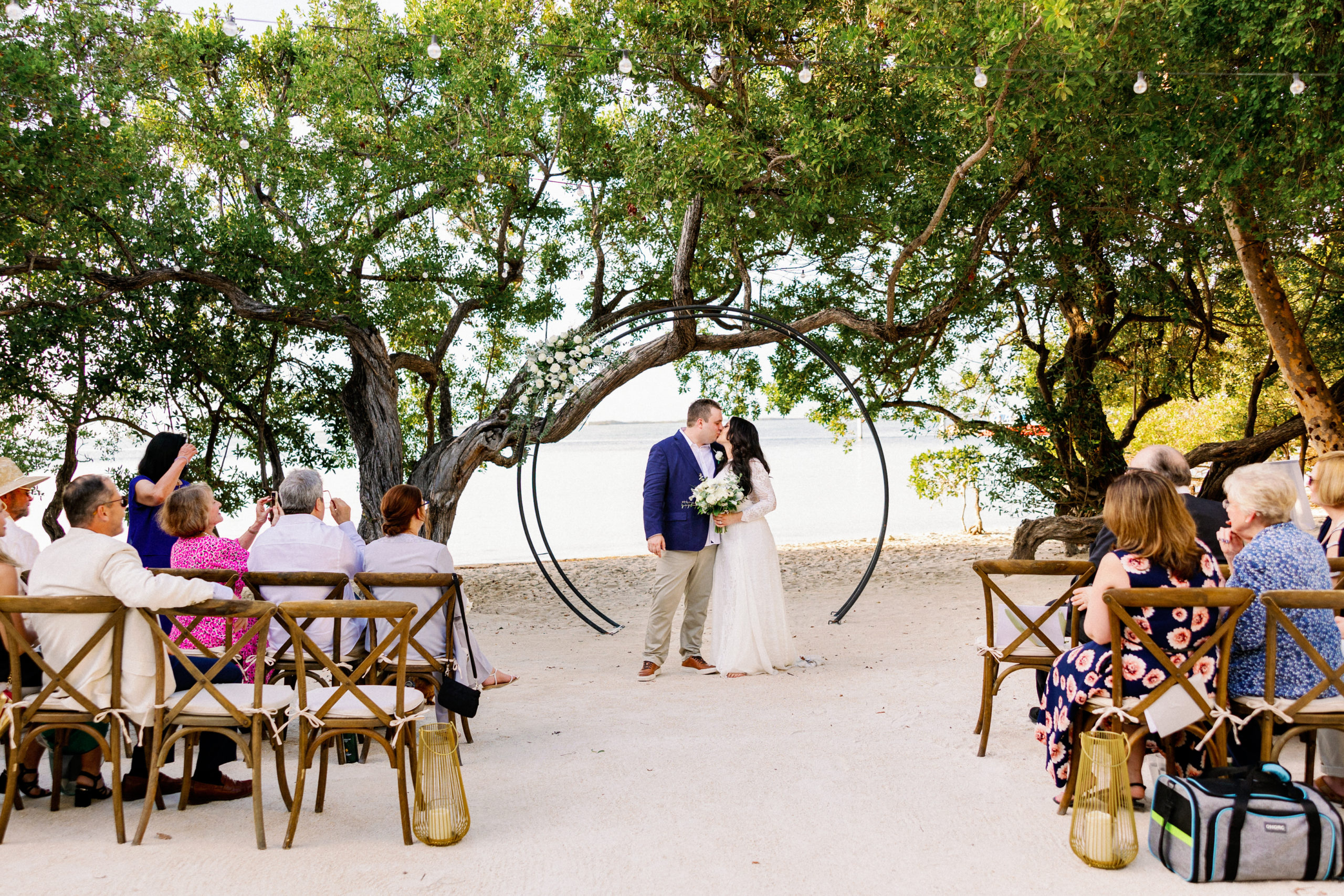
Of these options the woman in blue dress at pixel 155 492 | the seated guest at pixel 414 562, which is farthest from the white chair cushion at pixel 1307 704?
the woman in blue dress at pixel 155 492

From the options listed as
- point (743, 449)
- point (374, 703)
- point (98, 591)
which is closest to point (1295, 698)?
point (374, 703)

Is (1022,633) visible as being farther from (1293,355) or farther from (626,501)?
(626,501)

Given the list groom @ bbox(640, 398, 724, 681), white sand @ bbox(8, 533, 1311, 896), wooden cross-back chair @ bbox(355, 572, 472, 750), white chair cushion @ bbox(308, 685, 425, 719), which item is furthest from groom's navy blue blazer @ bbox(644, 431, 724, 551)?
white chair cushion @ bbox(308, 685, 425, 719)

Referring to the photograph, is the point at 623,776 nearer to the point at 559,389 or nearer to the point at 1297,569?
the point at 1297,569

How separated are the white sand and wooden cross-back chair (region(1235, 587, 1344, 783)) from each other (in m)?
0.51

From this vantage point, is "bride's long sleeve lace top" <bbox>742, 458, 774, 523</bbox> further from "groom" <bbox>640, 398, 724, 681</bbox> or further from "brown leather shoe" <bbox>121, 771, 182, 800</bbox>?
"brown leather shoe" <bbox>121, 771, 182, 800</bbox>

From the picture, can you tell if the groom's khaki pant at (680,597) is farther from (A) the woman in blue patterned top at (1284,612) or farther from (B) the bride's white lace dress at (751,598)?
(A) the woman in blue patterned top at (1284,612)

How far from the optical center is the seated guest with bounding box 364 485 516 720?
4309 millimetres

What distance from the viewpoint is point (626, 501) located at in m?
28.3

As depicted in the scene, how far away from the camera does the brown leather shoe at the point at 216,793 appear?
365 centimetres

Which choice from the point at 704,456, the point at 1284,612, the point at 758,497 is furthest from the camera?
the point at 704,456

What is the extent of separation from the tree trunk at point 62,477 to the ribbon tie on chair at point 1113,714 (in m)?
7.80

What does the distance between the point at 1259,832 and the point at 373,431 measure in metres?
8.18

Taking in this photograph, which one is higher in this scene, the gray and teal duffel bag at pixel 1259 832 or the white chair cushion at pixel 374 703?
the white chair cushion at pixel 374 703
